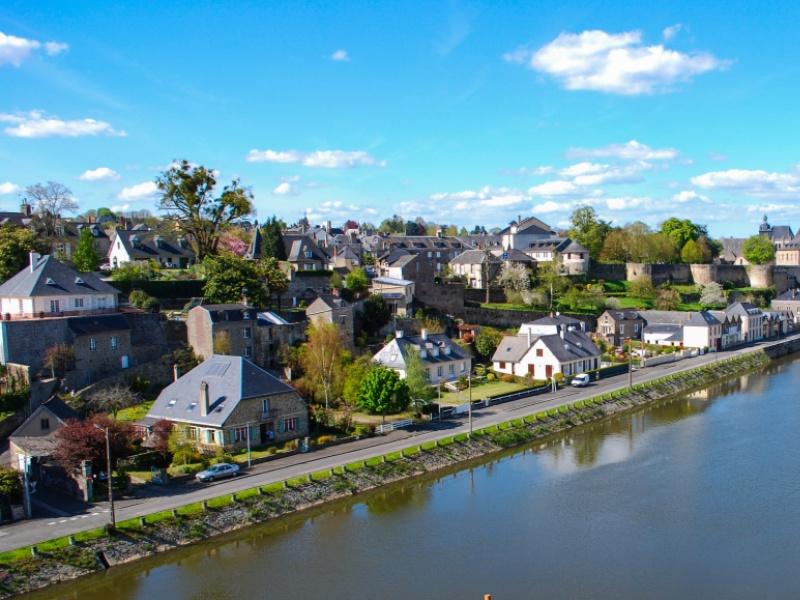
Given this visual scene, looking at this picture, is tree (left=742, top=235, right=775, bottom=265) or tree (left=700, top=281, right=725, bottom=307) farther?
tree (left=742, top=235, right=775, bottom=265)

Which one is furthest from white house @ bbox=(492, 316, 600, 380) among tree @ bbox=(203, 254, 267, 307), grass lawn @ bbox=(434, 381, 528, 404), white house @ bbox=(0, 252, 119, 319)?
white house @ bbox=(0, 252, 119, 319)

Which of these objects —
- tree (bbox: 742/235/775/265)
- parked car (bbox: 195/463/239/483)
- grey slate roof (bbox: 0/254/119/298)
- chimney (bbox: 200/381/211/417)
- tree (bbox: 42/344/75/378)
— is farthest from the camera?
tree (bbox: 742/235/775/265)

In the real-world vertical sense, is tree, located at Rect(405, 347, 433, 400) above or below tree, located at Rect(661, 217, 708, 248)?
below

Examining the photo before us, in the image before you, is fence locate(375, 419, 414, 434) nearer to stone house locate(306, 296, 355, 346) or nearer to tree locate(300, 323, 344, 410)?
tree locate(300, 323, 344, 410)

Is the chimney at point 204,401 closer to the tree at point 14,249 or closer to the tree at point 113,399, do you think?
the tree at point 113,399

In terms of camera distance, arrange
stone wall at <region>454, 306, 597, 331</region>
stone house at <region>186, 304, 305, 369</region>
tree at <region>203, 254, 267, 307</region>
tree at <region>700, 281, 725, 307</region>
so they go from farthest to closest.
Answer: tree at <region>700, 281, 725, 307</region>, stone wall at <region>454, 306, 597, 331</region>, tree at <region>203, 254, 267, 307</region>, stone house at <region>186, 304, 305, 369</region>

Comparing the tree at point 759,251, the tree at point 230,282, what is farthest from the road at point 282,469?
the tree at point 759,251

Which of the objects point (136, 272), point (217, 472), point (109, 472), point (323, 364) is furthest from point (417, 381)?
point (136, 272)

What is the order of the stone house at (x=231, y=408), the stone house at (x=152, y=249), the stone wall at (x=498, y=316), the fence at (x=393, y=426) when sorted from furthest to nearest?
the stone wall at (x=498, y=316) < the stone house at (x=152, y=249) < the fence at (x=393, y=426) < the stone house at (x=231, y=408)
